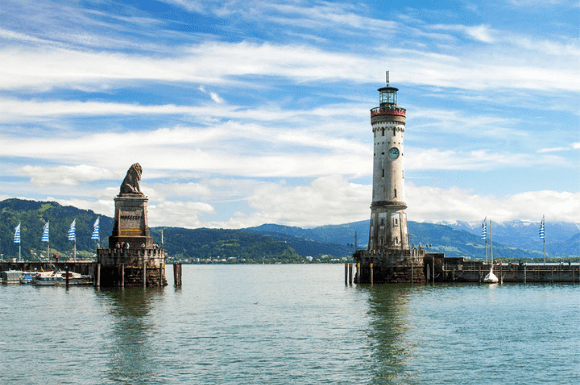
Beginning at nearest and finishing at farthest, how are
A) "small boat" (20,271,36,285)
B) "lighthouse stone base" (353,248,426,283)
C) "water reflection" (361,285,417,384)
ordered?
"water reflection" (361,285,417,384) < "lighthouse stone base" (353,248,426,283) < "small boat" (20,271,36,285)

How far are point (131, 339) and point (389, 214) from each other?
63289mm

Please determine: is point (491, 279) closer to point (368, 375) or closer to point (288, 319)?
point (288, 319)

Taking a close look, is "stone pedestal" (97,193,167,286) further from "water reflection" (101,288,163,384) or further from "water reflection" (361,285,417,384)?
"water reflection" (361,285,417,384)

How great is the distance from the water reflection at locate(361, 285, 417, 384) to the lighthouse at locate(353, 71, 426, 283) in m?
15.3

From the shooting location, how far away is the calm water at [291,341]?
3888 centimetres

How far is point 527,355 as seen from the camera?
148ft

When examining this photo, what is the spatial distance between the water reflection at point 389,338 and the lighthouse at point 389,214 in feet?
50.1

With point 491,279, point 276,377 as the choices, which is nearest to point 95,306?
point 276,377

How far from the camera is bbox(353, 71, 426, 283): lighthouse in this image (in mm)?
105125

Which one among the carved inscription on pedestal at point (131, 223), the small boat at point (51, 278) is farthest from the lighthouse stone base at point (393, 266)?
the small boat at point (51, 278)

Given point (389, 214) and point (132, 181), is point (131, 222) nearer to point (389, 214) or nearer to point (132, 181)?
point (132, 181)

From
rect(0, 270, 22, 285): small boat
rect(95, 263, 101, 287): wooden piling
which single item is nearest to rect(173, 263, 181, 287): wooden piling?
rect(95, 263, 101, 287): wooden piling

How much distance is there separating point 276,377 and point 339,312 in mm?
32284

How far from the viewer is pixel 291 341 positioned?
165 feet
